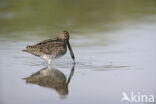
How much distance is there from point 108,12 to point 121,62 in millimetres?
5988

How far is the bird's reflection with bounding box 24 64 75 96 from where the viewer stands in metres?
8.83

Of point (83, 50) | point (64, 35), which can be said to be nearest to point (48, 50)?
point (64, 35)

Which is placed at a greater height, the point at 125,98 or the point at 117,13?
the point at 125,98

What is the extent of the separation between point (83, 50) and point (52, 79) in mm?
2695

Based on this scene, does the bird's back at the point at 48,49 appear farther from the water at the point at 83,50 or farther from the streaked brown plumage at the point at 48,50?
the water at the point at 83,50

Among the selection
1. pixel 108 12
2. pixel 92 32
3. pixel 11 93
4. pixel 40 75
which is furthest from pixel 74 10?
pixel 11 93

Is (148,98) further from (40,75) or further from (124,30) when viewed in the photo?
(124,30)

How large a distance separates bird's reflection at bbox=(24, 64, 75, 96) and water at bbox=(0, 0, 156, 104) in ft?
0.06

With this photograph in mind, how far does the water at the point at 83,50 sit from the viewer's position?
8656 mm

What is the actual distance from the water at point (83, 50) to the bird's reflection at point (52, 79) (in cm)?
2

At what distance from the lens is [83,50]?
12.0 meters

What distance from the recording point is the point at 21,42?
41.9 feet

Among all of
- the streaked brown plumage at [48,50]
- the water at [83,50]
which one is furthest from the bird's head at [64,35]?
the water at [83,50]

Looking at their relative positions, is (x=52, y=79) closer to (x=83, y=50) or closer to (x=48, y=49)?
(x=48, y=49)
